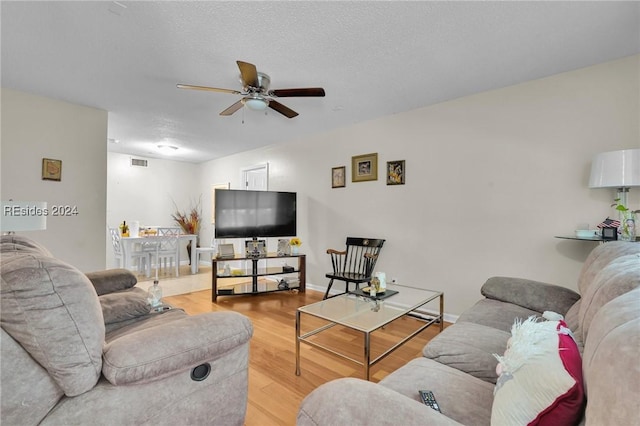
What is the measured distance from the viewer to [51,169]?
3277 millimetres

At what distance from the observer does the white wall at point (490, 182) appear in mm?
2395

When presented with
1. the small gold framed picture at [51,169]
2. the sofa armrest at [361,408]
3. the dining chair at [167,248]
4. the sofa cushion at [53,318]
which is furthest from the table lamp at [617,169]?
the dining chair at [167,248]

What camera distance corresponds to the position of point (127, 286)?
7.48 ft

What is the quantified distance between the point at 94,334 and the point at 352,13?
2112 millimetres

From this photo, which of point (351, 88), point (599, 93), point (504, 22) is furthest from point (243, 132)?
point (599, 93)

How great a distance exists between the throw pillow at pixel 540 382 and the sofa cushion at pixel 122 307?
197cm

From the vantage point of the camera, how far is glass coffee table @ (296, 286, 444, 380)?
6.15 feet

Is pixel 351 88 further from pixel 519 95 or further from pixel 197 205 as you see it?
pixel 197 205

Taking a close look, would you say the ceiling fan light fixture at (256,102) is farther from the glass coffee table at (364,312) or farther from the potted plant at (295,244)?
the potted plant at (295,244)

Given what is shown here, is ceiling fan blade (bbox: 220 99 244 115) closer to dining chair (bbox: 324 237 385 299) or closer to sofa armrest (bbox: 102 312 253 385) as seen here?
sofa armrest (bbox: 102 312 253 385)

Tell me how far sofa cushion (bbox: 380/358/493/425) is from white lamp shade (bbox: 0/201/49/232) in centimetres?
255

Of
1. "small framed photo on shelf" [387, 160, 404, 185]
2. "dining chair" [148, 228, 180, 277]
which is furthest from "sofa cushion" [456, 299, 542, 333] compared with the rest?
"dining chair" [148, 228, 180, 277]

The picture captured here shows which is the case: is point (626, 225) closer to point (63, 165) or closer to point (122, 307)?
point (122, 307)

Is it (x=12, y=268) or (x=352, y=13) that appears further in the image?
(x=352, y=13)
